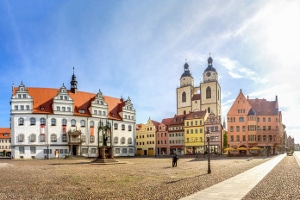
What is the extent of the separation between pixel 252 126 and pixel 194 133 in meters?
16.3

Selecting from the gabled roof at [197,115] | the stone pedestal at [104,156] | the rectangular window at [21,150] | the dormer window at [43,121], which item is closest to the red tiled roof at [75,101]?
the dormer window at [43,121]

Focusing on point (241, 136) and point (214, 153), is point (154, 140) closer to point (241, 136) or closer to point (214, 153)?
point (214, 153)

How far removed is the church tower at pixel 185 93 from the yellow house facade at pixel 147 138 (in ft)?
69.8

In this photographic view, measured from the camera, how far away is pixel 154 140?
90.7 m

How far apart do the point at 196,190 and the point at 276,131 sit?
7086cm

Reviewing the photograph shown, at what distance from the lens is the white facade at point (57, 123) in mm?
61906

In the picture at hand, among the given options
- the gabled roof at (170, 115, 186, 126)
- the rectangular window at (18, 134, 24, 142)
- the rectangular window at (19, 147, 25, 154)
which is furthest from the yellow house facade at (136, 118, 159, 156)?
the rectangular window at (18, 134, 24, 142)

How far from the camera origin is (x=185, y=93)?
114 m

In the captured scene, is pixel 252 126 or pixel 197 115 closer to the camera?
pixel 252 126

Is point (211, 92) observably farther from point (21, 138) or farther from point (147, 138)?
point (21, 138)

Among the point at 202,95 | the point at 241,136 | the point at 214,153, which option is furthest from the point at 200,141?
the point at 202,95

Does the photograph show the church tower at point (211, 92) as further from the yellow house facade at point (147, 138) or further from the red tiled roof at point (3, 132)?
the red tiled roof at point (3, 132)

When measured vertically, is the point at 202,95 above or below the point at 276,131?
above

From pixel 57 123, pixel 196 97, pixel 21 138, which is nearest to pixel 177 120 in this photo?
pixel 196 97
